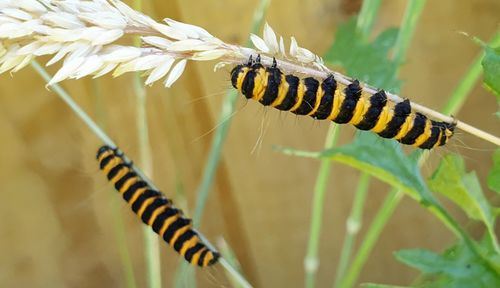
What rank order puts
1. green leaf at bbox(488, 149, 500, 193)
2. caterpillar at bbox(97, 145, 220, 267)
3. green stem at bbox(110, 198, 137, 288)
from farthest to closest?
1. green stem at bbox(110, 198, 137, 288)
2. caterpillar at bbox(97, 145, 220, 267)
3. green leaf at bbox(488, 149, 500, 193)

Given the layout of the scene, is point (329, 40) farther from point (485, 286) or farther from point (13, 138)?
point (485, 286)

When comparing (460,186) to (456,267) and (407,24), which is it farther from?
(407,24)

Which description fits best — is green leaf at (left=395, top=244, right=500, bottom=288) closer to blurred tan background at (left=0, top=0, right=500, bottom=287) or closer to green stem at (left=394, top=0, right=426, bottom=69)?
green stem at (left=394, top=0, right=426, bottom=69)

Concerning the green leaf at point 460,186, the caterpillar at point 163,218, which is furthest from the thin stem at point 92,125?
the green leaf at point 460,186

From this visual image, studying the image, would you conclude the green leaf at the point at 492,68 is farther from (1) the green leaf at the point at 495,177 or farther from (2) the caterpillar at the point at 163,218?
(2) the caterpillar at the point at 163,218

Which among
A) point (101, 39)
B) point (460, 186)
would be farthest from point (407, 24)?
point (101, 39)

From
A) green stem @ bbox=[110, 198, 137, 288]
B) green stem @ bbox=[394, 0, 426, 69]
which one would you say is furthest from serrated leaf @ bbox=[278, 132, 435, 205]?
green stem @ bbox=[110, 198, 137, 288]
